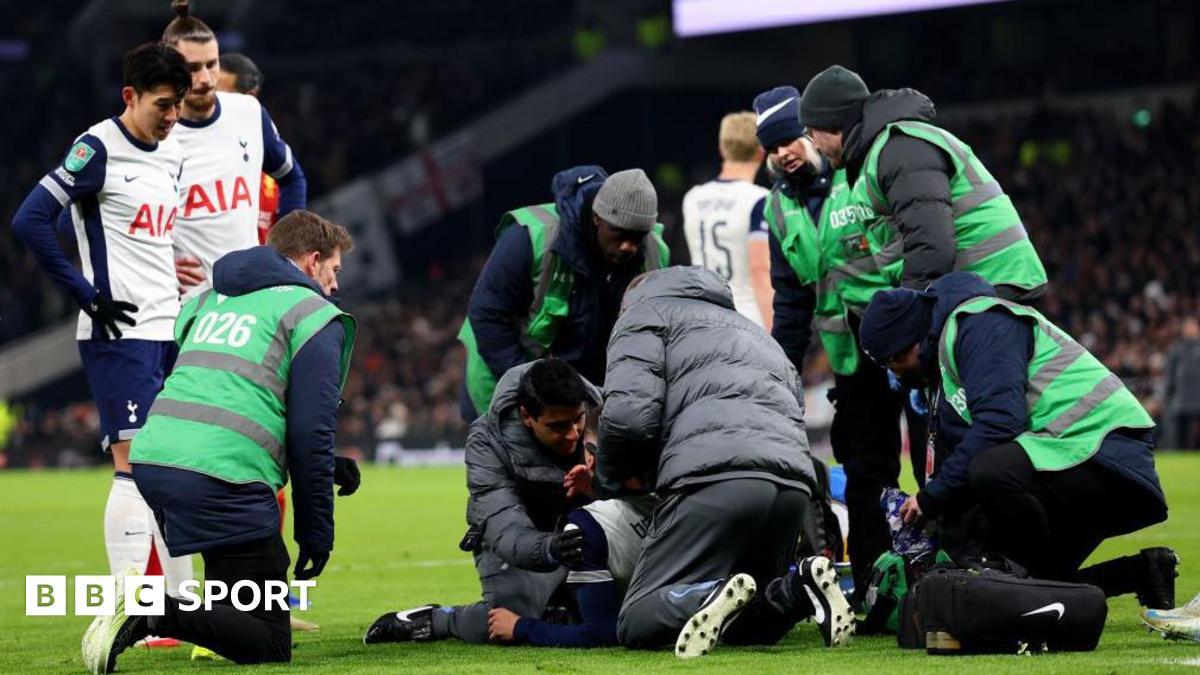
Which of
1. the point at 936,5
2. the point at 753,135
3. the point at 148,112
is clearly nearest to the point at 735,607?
the point at 148,112

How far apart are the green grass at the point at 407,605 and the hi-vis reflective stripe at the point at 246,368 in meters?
0.95

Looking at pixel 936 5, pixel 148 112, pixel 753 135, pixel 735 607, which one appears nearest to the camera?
pixel 735 607

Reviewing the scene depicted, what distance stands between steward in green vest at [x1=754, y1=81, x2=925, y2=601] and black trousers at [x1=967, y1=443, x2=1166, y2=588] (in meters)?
0.98

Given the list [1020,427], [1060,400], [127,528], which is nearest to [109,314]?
[127,528]

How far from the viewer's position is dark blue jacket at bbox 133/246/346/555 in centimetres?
615

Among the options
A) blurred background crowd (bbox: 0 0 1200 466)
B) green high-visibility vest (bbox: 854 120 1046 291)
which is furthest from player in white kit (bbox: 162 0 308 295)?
blurred background crowd (bbox: 0 0 1200 466)

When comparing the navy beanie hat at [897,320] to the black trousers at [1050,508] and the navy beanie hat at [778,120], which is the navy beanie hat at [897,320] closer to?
the black trousers at [1050,508]

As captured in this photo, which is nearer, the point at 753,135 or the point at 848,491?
the point at 848,491

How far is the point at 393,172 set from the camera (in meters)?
36.3

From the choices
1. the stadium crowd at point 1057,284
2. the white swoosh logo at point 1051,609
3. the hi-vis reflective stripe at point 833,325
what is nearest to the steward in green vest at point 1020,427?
the white swoosh logo at point 1051,609

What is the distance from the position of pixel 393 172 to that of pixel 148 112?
29105mm

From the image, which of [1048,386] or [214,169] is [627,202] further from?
[214,169]

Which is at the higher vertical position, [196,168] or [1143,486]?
[196,168]

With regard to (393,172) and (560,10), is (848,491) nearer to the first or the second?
(393,172)
